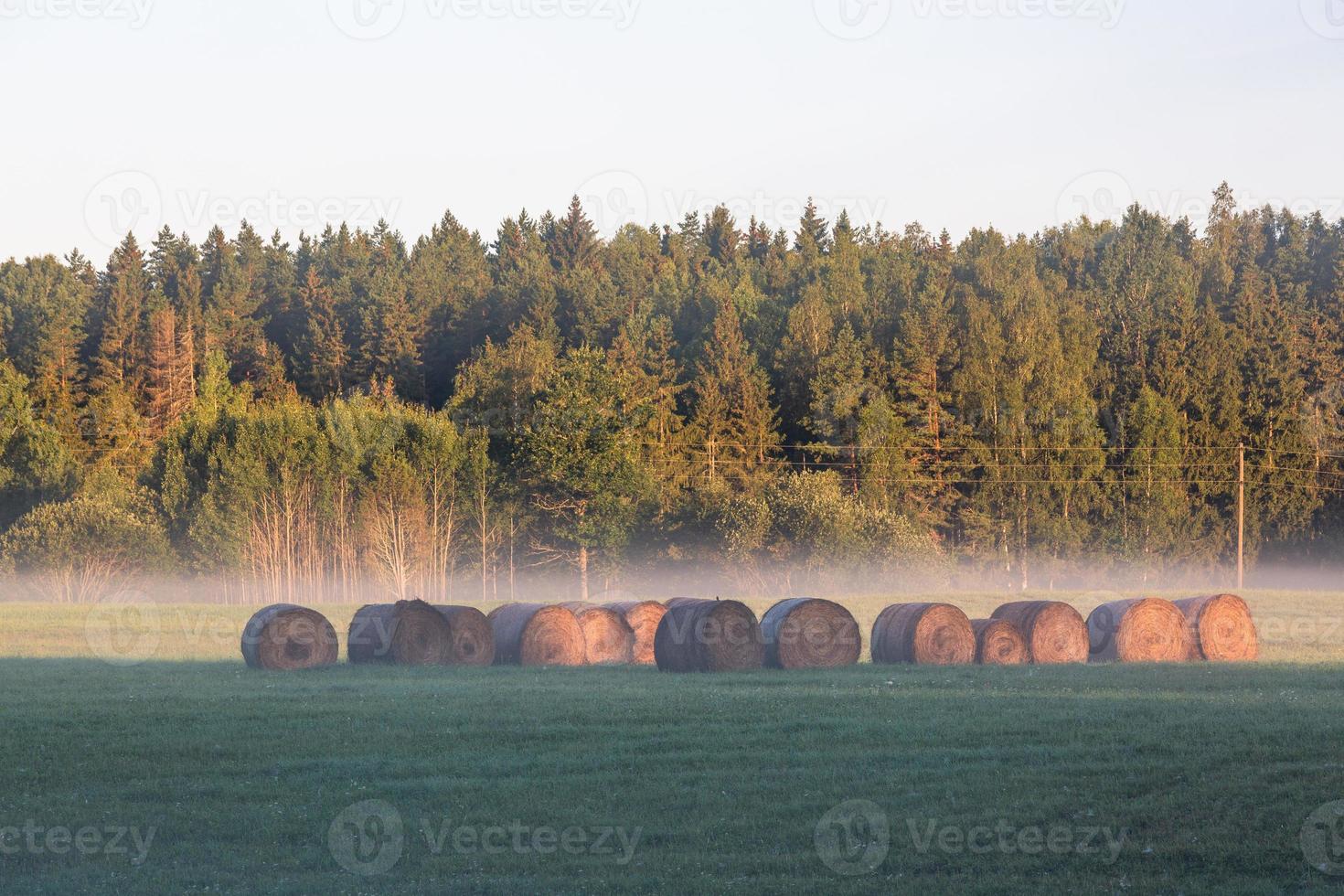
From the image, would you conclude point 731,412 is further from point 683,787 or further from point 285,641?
point 683,787

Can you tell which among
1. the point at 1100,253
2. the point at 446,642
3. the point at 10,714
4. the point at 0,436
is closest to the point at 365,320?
the point at 0,436

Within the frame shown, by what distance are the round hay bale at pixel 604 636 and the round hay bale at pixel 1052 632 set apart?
7.37m

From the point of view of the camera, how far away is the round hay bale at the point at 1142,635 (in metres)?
26.3

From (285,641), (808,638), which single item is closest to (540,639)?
(285,641)

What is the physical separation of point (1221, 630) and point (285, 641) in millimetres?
17274

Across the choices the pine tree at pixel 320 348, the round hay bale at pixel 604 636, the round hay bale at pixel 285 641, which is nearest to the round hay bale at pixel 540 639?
the round hay bale at pixel 604 636

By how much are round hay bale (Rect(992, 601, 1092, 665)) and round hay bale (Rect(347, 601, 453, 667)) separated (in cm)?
1055

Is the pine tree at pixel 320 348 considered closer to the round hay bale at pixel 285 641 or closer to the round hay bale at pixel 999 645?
the round hay bale at pixel 285 641

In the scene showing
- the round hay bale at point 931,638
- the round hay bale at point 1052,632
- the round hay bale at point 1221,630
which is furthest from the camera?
the round hay bale at point 1221,630

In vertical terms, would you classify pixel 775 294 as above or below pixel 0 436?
above

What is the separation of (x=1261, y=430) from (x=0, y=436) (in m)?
67.5

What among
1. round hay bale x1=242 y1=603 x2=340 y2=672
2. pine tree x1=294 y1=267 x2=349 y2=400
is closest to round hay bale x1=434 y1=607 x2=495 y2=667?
round hay bale x1=242 y1=603 x2=340 y2=672

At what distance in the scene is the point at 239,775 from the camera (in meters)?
14.7

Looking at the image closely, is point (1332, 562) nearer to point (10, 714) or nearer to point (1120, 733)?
point (1120, 733)
